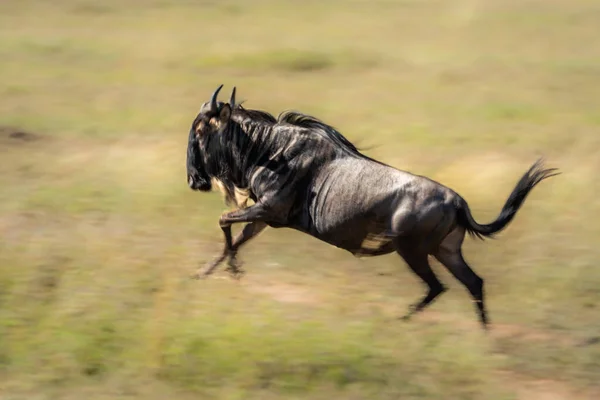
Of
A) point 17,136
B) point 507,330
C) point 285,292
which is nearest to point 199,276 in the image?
point 285,292

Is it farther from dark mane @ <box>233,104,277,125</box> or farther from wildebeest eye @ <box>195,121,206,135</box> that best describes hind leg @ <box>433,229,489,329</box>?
wildebeest eye @ <box>195,121,206,135</box>

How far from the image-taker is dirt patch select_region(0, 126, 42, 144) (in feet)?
33.8

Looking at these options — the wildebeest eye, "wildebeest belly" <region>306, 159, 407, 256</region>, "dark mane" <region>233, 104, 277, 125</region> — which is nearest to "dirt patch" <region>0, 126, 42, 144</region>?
the wildebeest eye

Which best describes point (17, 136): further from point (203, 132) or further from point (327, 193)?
point (327, 193)

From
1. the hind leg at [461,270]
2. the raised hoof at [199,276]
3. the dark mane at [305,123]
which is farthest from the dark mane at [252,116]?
the hind leg at [461,270]

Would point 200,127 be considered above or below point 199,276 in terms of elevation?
above

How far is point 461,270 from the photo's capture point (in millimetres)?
5785

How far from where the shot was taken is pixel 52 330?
544cm

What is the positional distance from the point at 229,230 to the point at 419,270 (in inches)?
49.3

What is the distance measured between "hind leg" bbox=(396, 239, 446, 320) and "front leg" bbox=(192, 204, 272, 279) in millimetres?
877

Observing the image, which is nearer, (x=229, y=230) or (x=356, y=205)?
(x=356, y=205)

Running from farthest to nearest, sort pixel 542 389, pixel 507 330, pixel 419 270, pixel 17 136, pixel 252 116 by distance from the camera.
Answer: pixel 17 136 < pixel 252 116 < pixel 507 330 < pixel 419 270 < pixel 542 389

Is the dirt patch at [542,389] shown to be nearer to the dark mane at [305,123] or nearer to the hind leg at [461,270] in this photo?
the hind leg at [461,270]

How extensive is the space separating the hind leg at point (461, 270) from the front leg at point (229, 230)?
42.0 inches
